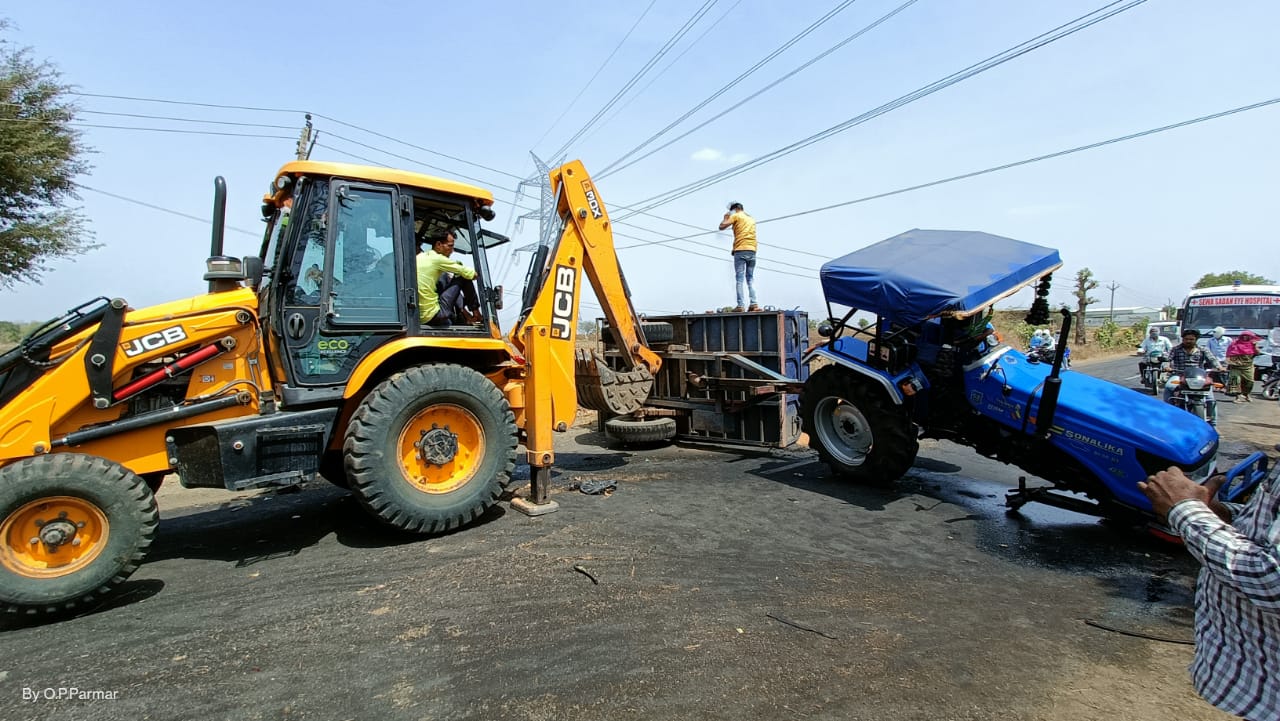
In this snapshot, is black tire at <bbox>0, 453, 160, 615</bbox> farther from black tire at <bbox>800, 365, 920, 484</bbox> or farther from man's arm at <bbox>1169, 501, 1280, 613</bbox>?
black tire at <bbox>800, 365, 920, 484</bbox>

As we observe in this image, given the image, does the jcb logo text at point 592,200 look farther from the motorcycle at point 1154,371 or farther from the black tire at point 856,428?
the motorcycle at point 1154,371

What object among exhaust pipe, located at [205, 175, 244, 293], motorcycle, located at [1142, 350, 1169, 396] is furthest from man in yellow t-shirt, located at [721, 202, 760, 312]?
motorcycle, located at [1142, 350, 1169, 396]

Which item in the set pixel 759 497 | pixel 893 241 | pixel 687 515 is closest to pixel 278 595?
pixel 687 515

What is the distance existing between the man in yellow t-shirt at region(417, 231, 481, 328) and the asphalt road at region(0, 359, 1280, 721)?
1769 mm

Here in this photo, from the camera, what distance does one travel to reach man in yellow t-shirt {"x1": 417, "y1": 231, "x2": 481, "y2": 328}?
500 centimetres

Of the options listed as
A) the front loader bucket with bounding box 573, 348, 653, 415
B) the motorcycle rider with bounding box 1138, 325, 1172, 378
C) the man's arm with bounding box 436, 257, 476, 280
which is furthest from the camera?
the motorcycle rider with bounding box 1138, 325, 1172, 378

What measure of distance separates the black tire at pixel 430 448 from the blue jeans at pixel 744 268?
513 cm

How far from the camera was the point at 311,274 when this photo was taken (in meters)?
4.42

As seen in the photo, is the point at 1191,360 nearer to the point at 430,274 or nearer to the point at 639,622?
the point at 639,622

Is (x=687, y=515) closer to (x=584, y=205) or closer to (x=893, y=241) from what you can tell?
(x=584, y=205)

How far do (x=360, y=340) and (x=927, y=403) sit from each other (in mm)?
5211

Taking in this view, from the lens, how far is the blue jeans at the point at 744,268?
358 inches

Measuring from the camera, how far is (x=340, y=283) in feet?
14.8

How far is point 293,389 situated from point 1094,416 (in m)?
5.99
